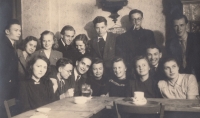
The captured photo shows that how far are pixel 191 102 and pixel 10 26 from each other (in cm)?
198

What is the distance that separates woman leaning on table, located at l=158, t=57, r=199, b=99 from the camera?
2.36 meters

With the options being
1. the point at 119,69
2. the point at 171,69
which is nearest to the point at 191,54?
the point at 171,69

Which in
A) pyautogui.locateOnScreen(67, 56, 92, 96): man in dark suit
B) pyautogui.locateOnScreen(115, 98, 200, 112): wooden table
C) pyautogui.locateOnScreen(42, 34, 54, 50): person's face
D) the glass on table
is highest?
pyautogui.locateOnScreen(42, 34, 54, 50): person's face

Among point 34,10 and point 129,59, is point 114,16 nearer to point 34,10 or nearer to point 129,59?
point 129,59

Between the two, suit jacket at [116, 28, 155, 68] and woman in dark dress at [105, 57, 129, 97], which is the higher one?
suit jacket at [116, 28, 155, 68]

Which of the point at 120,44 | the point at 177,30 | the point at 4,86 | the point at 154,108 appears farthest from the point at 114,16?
the point at 154,108

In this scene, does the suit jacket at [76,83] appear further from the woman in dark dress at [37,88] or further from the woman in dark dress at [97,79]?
the woman in dark dress at [37,88]

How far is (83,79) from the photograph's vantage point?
277 cm

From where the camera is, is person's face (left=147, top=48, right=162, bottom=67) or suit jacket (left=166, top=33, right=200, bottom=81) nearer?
person's face (left=147, top=48, right=162, bottom=67)

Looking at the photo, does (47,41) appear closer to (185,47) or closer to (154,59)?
(154,59)

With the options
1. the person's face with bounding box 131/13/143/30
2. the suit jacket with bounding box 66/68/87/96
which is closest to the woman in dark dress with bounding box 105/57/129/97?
the suit jacket with bounding box 66/68/87/96

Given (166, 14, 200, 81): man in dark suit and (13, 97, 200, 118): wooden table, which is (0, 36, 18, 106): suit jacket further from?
(166, 14, 200, 81): man in dark suit

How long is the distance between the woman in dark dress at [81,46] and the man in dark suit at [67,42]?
8 cm

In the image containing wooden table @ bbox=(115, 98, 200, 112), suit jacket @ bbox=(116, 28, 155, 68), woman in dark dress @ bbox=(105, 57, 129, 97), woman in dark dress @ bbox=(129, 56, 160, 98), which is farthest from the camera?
suit jacket @ bbox=(116, 28, 155, 68)
